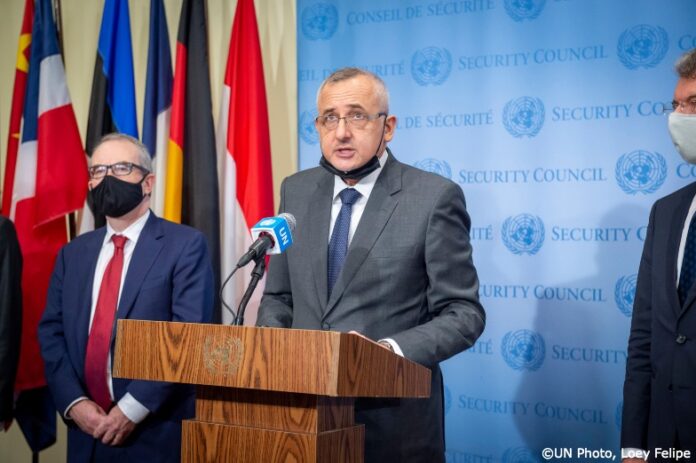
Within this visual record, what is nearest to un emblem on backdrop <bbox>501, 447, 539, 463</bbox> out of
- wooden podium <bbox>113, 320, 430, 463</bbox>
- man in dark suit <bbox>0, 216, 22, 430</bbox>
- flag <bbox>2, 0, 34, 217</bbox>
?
wooden podium <bbox>113, 320, 430, 463</bbox>

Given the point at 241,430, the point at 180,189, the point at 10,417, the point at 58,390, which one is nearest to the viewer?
the point at 241,430

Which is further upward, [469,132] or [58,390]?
[469,132]

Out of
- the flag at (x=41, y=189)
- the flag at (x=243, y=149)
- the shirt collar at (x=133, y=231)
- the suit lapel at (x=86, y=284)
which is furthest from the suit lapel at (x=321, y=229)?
the flag at (x=41, y=189)

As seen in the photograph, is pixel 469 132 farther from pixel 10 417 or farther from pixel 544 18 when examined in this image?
pixel 10 417

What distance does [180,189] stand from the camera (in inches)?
163

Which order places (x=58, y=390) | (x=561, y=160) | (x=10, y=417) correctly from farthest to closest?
(x=561, y=160) → (x=10, y=417) → (x=58, y=390)

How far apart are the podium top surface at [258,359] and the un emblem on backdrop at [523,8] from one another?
2522 mm

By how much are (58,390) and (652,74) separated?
2.98 meters

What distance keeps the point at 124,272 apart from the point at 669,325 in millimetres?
2119

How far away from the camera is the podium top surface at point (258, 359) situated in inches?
58.7

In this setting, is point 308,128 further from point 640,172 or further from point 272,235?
point 272,235

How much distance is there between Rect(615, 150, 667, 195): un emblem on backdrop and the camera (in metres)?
3.41

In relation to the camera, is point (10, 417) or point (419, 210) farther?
point (10, 417)

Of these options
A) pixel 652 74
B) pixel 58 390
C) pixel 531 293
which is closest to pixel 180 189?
pixel 58 390
